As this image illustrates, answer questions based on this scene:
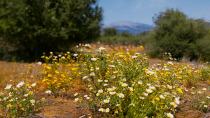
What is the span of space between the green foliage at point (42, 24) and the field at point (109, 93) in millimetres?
18712

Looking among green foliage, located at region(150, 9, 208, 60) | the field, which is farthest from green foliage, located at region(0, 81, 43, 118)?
green foliage, located at region(150, 9, 208, 60)

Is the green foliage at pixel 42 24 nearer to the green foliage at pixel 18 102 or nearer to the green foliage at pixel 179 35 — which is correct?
the green foliage at pixel 179 35

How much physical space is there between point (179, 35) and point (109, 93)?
2229 centimetres

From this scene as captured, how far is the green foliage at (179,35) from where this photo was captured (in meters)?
28.4

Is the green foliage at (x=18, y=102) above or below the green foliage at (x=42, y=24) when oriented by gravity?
below

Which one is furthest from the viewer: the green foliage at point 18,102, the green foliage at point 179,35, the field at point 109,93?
the green foliage at point 179,35

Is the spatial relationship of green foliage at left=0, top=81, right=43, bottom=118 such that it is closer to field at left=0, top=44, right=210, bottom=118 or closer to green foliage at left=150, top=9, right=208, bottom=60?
field at left=0, top=44, right=210, bottom=118

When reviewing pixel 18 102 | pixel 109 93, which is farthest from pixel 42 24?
pixel 109 93

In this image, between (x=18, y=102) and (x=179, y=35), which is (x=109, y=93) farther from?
(x=179, y=35)

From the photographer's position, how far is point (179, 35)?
28.9 meters

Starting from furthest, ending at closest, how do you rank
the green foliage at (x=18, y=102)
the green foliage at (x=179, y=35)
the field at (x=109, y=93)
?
the green foliage at (x=179, y=35) < the green foliage at (x=18, y=102) < the field at (x=109, y=93)

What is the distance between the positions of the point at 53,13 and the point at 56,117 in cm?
2156

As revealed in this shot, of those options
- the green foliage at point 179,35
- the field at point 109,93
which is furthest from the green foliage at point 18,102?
the green foliage at point 179,35

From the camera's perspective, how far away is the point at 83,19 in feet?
102
